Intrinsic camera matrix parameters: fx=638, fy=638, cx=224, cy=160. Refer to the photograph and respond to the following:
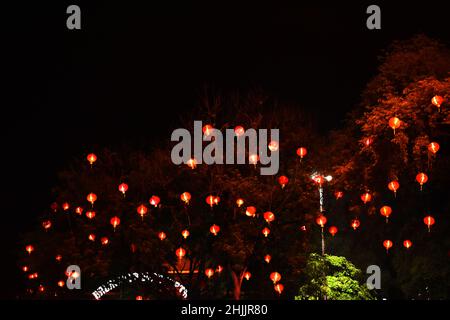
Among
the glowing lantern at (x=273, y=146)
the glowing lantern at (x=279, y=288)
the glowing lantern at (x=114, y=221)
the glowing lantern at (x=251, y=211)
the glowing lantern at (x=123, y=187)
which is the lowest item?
the glowing lantern at (x=279, y=288)

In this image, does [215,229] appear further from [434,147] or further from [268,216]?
[434,147]

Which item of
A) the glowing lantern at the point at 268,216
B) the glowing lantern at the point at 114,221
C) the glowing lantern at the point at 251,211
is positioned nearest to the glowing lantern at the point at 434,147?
the glowing lantern at the point at 268,216

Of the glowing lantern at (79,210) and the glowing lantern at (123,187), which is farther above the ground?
the glowing lantern at (123,187)

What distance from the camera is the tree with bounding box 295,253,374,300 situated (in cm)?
1625

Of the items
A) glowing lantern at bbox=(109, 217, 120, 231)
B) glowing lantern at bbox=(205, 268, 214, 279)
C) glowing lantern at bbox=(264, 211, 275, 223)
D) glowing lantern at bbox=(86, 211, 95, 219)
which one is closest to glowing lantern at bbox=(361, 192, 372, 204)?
glowing lantern at bbox=(264, 211, 275, 223)

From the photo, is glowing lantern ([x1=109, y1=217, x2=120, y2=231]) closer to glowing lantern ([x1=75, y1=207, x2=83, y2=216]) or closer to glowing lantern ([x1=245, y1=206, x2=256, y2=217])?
glowing lantern ([x1=75, y1=207, x2=83, y2=216])

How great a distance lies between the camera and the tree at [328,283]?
16250mm

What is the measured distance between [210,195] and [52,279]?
10.5 meters

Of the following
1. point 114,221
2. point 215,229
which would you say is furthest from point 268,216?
point 114,221

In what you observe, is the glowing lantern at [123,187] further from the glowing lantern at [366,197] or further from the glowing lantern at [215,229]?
the glowing lantern at [366,197]

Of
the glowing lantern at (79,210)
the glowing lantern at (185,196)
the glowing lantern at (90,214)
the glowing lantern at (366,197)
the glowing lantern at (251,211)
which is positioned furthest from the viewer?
the glowing lantern at (79,210)
